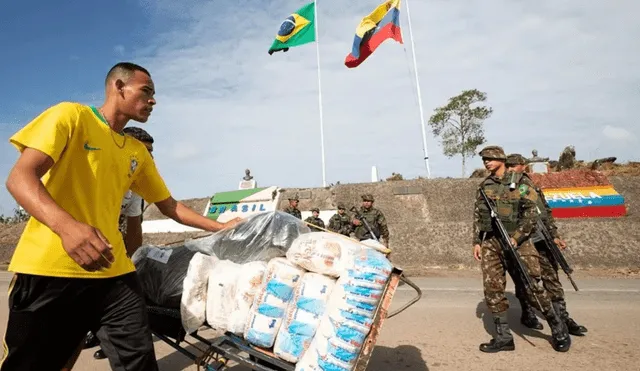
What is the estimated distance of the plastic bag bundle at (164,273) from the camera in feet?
8.49

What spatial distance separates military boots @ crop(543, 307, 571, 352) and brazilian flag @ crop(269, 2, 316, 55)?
45.0 feet

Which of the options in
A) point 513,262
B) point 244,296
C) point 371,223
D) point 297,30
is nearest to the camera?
point 244,296

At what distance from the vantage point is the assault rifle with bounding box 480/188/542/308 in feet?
12.4

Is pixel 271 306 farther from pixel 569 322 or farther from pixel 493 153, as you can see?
pixel 569 322

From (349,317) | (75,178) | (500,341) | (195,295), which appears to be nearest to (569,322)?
(500,341)

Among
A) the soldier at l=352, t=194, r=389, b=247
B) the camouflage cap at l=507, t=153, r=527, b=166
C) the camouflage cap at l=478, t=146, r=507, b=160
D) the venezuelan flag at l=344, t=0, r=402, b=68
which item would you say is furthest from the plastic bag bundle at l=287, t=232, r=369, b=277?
the venezuelan flag at l=344, t=0, r=402, b=68

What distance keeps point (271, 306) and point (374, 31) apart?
14099mm

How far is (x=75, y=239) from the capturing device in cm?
136

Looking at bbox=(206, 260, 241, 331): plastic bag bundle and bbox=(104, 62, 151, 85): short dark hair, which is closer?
bbox=(104, 62, 151, 85): short dark hair

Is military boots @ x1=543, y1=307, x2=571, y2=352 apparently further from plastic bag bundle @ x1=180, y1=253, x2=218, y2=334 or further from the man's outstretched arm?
the man's outstretched arm

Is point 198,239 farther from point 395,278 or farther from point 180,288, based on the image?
point 395,278

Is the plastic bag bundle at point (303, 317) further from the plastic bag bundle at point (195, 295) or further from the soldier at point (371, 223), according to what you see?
the soldier at point (371, 223)

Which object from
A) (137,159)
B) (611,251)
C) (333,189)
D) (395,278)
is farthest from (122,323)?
(333,189)

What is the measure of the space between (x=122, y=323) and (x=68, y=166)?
790 mm
